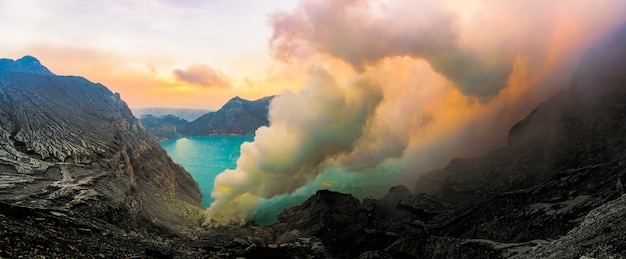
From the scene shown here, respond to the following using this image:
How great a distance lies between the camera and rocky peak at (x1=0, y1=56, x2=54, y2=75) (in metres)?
166

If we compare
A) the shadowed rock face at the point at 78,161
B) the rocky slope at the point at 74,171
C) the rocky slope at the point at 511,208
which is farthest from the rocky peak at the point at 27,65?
the rocky slope at the point at 511,208

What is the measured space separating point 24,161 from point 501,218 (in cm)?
8651

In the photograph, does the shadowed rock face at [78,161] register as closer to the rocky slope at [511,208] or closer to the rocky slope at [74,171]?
the rocky slope at [74,171]

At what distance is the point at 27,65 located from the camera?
184 meters

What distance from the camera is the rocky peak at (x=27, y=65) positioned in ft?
545

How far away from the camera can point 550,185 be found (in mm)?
65188

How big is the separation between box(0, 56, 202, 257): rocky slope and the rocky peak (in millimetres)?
39426

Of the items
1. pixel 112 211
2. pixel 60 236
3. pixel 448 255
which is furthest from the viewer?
pixel 112 211

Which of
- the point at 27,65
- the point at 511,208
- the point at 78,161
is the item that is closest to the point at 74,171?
the point at 78,161

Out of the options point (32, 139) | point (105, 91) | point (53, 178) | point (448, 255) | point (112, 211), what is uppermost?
point (105, 91)

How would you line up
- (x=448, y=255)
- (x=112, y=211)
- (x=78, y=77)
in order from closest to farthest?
(x=448, y=255)
(x=112, y=211)
(x=78, y=77)

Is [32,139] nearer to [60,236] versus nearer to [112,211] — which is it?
[112,211]

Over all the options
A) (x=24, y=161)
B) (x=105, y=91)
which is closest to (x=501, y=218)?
(x=24, y=161)

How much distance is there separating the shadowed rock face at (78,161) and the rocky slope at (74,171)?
14 centimetres
